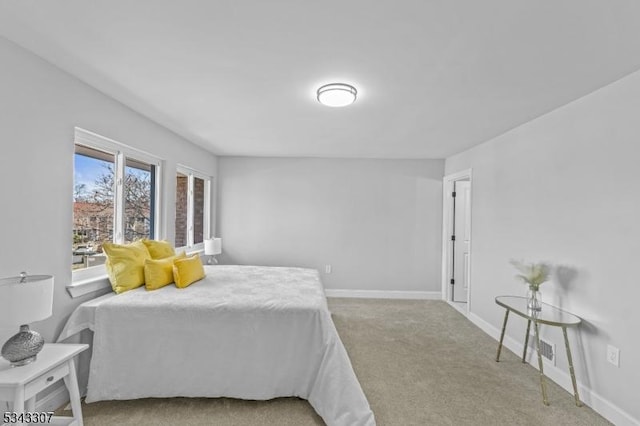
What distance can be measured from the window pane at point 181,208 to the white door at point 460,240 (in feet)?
13.9

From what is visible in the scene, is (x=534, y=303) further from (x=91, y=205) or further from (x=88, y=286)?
(x=91, y=205)

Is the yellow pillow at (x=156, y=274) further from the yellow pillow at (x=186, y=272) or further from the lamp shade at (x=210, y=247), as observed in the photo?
the lamp shade at (x=210, y=247)

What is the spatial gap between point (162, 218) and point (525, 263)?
4.06m

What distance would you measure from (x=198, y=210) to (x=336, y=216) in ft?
7.47

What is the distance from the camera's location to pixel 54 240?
6.86 ft

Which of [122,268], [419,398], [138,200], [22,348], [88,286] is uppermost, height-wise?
[138,200]

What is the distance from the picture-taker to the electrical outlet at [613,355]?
6.85 feet

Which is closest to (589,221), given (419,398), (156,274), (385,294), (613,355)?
(613,355)

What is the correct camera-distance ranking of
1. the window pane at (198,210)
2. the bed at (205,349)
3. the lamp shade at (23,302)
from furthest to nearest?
1. the window pane at (198,210)
2. the bed at (205,349)
3. the lamp shade at (23,302)

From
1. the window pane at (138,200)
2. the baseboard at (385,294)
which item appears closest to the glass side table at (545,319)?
the baseboard at (385,294)

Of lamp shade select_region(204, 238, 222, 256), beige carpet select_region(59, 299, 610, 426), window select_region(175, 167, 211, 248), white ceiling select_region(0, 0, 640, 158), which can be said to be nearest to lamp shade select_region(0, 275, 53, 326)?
beige carpet select_region(59, 299, 610, 426)

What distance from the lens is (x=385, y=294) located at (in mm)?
5125

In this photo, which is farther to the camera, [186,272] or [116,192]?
[116,192]

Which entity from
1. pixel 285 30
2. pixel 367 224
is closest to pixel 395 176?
pixel 367 224
